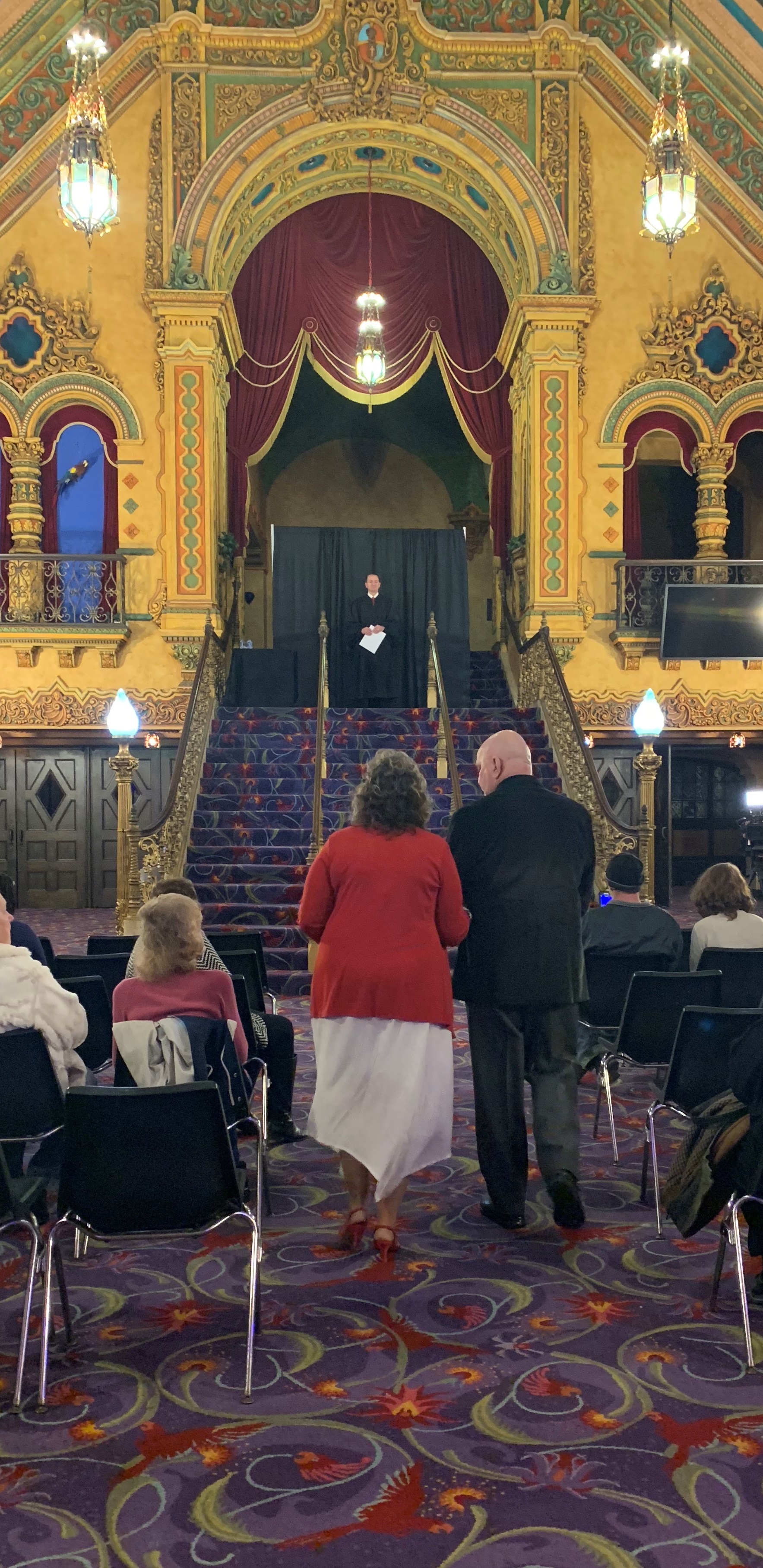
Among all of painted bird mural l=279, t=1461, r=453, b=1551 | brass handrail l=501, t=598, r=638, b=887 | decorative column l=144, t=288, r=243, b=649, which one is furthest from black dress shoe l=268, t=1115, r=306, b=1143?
decorative column l=144, t=288, r=243, b=649

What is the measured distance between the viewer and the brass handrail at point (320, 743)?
9.22m

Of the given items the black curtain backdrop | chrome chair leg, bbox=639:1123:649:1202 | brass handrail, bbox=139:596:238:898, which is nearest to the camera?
chrome chair leg, bbox=639:1123:649:1202

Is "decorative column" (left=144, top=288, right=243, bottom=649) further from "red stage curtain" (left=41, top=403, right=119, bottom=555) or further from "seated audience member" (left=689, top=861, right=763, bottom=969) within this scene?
"seated audience member" (left=689, top=861, right=763, bottom=969)

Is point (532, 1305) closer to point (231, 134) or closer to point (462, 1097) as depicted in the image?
point (462, 1097)

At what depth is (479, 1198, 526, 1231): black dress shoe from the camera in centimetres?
393

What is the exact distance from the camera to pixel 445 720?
34.4ft

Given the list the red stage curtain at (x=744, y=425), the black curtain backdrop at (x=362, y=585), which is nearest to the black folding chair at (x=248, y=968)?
the black curtain backdrop at (x=362, y=585)

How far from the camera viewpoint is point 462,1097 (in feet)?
19.3

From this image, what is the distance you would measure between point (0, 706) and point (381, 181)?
23.1ft

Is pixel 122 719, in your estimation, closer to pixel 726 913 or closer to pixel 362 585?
pixel 726 913

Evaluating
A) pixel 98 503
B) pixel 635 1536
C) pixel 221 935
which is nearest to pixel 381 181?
pixel 98 503

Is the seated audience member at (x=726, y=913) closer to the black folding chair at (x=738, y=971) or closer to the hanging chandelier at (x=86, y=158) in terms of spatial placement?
the black folding chair at (x=738, y=971)

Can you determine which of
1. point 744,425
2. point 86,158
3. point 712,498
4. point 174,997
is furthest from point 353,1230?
point 744,425

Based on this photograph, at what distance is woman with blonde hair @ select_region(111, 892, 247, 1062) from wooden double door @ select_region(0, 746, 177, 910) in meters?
10.0
